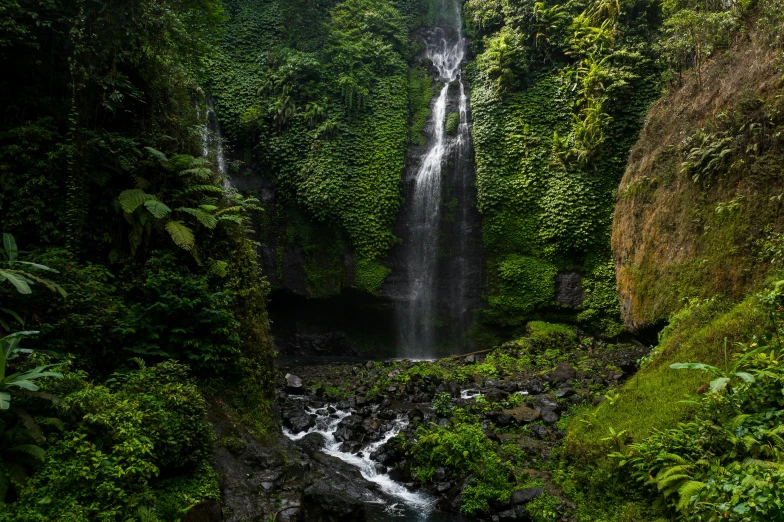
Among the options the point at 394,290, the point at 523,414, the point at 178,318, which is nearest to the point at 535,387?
the point at 523,414

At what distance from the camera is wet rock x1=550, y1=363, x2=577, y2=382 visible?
454 inches

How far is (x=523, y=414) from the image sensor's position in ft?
30.5

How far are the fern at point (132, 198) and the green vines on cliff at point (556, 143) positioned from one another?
1287cm

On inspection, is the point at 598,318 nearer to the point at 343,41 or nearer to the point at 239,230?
the point at 239,230

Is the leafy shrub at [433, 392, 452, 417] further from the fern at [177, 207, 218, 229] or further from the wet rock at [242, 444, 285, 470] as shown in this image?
the fern at [177, 207, 218, 229]

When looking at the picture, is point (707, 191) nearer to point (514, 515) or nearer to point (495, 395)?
point (495, 395)

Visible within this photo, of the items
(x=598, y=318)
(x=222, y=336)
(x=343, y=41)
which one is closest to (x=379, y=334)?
(x=598, y=318)

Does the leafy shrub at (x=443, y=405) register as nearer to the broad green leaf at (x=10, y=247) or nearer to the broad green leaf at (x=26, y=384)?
the broad green leaf at (x=26, y=384)

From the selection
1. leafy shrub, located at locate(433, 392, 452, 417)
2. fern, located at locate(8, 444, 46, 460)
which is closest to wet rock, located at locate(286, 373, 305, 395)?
leafy shrub, located at locate(433, 392, 452, 417)

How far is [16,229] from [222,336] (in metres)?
3.13

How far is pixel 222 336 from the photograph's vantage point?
714cm

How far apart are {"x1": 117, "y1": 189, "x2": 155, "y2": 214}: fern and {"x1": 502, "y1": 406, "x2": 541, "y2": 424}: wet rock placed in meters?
7.48

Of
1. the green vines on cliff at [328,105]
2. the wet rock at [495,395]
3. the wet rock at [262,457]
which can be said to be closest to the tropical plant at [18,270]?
the wet rock at [262,457]

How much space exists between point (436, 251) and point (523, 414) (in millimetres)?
9625
